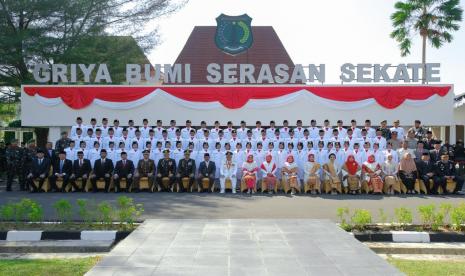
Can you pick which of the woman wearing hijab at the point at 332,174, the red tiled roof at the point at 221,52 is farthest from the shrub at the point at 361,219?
the red tiled roof at the point at 221,52

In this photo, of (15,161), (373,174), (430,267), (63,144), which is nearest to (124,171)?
(63,144)

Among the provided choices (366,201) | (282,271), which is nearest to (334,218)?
(366,201)

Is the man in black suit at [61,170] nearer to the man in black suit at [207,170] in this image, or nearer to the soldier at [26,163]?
the soldier at [26,163]

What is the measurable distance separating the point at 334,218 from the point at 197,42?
2215 cm

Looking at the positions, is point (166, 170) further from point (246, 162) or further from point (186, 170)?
point (246, 162)

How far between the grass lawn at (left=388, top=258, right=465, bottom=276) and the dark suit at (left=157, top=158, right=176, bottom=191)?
7.75 metres

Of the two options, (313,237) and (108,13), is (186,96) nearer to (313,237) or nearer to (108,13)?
(108,13)

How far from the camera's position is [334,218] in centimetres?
846

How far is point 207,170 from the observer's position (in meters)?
12.9

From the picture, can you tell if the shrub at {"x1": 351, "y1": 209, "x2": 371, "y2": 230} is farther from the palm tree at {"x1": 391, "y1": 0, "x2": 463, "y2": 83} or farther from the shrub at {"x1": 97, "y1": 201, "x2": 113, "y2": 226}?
the palm tree at {"x1": 391, "y1": 0, "x2": 463, "y2": 83}

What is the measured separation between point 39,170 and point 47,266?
7876mm

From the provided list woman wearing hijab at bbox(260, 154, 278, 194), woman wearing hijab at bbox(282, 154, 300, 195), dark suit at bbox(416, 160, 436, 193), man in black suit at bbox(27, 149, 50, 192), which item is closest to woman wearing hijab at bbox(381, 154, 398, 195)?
dark suit at bbox(416, 160, 436, 193)

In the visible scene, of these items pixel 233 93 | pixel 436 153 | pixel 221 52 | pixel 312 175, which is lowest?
pixel 312 175

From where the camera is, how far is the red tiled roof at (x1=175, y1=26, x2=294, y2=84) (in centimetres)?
2845
